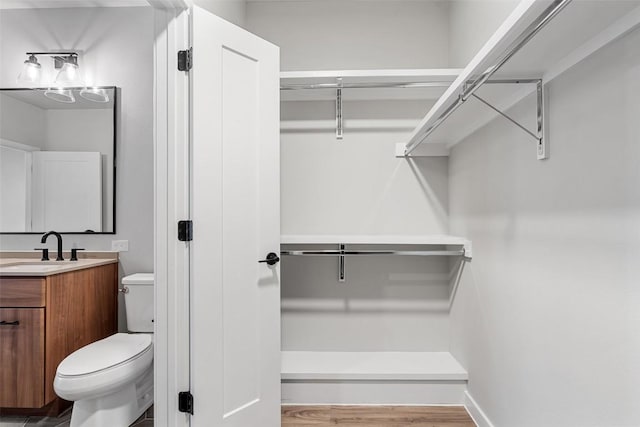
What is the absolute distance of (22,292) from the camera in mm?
1902

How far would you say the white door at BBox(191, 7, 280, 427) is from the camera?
5.00 feet

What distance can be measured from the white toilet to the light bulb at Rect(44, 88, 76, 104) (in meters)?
1.37

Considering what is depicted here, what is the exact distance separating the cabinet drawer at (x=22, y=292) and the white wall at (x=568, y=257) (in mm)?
2406

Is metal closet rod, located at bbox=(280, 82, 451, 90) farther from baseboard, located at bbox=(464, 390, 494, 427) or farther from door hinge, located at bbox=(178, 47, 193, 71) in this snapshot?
baseboard, located at bbox=(464, 390, 494, 427)

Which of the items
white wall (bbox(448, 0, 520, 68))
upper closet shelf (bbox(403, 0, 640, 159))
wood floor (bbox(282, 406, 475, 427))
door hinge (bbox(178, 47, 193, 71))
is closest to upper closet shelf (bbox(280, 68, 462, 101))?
white wall (bbox(448, 0, 520, 68))

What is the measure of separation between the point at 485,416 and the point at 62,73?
338 centimetres

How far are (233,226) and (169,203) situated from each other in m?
0.30

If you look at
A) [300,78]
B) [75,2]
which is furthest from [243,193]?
[75,2]

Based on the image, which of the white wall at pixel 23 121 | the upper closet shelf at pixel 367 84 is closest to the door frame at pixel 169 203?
the upper closet shelf at pixel 367 84

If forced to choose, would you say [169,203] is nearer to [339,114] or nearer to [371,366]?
[339,114]

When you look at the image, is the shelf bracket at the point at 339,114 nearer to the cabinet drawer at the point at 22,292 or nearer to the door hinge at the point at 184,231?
the door hinge at the point at 184,231

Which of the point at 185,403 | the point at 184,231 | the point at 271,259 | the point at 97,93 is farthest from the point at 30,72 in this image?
the point at 185,403

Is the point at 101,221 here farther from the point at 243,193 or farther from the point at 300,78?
the point at 300,78

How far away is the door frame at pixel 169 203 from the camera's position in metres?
1.51
